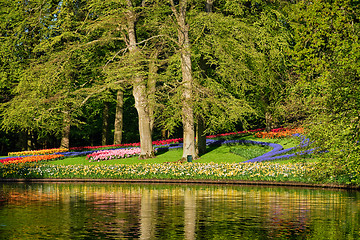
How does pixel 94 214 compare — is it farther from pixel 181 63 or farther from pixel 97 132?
pixel 97 132

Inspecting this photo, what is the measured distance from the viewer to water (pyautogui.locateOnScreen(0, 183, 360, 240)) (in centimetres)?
984

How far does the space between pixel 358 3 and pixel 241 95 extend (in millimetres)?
7434

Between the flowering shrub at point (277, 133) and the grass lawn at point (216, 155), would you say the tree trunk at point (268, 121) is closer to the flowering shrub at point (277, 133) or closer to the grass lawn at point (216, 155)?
the flowering shrub at point (277, 133)

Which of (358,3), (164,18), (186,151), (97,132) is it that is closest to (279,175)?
(186,151)

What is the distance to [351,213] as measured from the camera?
1238cm

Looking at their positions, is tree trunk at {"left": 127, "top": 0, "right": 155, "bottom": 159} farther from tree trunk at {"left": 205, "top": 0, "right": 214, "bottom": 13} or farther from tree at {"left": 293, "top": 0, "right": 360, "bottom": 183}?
tree at {"left": 293, "top": 0, "right": 360, "bottom": 183}

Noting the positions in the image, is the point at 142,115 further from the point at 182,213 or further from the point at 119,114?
the point at 182,213

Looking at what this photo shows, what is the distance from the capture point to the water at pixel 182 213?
9844 millimetres

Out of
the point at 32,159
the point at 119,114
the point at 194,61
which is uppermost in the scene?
the point at 194,61

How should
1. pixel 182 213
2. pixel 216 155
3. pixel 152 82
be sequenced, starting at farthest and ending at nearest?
1. pixel 152 82
2. pixel 216 155
3. pixel 182 213

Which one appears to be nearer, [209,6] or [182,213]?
[182,213]

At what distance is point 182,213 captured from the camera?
12.6 m

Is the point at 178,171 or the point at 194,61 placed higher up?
the point at 194,61

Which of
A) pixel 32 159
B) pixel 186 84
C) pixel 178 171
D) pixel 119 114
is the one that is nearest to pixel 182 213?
pixel 178 171
